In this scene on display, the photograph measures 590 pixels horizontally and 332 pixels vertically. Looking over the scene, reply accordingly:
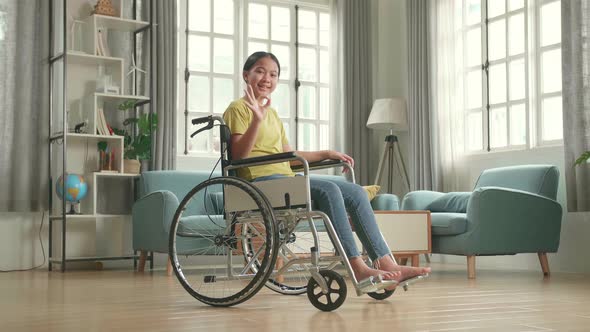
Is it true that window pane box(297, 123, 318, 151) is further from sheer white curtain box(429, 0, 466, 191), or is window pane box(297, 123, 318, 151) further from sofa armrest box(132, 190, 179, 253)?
sofa armrest box(132, 190, 179, 253)

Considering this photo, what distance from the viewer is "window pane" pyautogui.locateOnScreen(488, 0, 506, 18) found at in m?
5.91

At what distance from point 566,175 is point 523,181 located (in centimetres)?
28

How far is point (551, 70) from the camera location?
545 centimetres

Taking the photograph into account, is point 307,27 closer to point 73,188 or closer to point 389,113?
point 389,113

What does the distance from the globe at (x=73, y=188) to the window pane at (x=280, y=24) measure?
7.28ft

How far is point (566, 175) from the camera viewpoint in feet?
16.5

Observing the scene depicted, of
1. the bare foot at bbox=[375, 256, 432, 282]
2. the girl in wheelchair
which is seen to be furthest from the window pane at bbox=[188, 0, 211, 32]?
the bare foot at bbox=[375, 256, 432, 282]

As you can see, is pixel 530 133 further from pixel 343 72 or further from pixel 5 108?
pixel 5 108

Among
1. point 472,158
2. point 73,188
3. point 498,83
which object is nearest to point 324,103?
point 472,158

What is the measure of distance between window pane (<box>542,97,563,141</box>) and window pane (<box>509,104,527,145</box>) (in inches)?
7.5

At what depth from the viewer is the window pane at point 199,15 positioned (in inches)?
248

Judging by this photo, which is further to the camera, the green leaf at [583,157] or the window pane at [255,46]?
the window pane at [255,46]

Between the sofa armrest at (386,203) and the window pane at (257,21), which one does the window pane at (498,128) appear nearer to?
the sofa armrest at (386,203)

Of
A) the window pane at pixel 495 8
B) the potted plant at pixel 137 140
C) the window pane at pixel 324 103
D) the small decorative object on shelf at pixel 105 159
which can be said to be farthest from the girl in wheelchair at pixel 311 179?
the window pane at pixel 324 103
